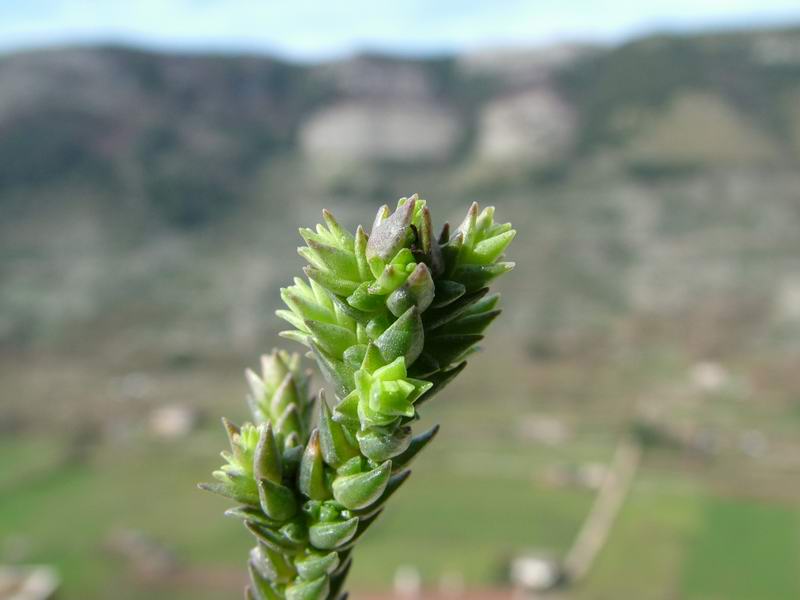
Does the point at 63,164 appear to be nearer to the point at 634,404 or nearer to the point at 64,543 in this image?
the point at 64,543

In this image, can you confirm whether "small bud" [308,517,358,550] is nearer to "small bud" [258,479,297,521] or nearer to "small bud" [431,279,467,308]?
"small bud" [258,479,297,521]

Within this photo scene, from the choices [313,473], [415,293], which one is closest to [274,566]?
[313,473]

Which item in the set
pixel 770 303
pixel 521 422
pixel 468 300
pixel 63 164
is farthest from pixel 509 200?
pixel 468 300

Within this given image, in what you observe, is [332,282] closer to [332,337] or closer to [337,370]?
[332,337]

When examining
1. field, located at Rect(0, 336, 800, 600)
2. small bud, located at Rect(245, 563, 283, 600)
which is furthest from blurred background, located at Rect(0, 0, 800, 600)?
small bud, located at Rect(245, 563, 283, 600)

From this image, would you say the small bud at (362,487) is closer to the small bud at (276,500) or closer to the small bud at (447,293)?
the small bud at (276,500)

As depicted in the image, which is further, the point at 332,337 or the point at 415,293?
the point at 332,337

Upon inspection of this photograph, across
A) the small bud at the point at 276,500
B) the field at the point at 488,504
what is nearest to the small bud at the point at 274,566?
the small bud at the point at 276,500
